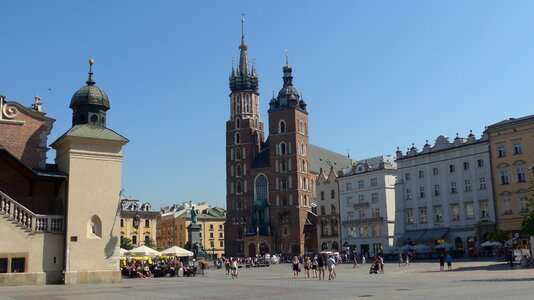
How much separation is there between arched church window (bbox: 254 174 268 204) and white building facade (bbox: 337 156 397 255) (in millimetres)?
25195

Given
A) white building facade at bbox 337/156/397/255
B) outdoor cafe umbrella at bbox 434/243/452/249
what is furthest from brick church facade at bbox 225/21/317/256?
outdoor cafe umbrella at bbox 434/243/452/249

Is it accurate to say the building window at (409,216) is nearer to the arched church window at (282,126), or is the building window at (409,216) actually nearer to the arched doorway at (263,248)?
the arched doorway at (263,248)

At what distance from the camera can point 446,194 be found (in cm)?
6981

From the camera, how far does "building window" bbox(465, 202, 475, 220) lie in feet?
220

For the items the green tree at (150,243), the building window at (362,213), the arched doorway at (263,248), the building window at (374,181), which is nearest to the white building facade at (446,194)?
the building window at (374,181)

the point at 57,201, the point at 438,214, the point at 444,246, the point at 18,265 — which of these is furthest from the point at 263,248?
the point at 18,265

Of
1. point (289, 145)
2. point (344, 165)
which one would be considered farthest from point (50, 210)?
point (344, 165)

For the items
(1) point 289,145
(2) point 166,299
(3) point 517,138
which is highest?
(1) point 289,145

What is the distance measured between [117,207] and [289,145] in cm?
7767

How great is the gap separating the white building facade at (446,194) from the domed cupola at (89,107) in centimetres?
4435

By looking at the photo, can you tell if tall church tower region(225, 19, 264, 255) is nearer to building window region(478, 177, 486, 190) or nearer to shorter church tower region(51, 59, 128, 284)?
building window region(478, 177, 486, 190)

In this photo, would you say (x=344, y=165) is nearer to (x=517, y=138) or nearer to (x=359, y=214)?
(x=359, y=214)

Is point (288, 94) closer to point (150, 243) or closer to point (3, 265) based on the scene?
point (150, 243)

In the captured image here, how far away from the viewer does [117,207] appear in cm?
3378
